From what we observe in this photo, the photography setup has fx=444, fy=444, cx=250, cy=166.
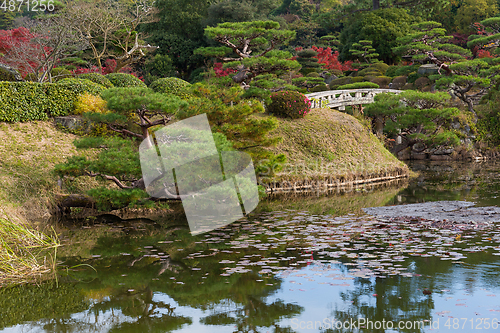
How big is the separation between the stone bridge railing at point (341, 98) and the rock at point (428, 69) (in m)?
6.14

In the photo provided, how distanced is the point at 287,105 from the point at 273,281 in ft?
45.2

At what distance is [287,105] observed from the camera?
18.9 m

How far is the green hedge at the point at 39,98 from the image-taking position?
13.7 meters

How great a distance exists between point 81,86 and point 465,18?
33902 millimetres

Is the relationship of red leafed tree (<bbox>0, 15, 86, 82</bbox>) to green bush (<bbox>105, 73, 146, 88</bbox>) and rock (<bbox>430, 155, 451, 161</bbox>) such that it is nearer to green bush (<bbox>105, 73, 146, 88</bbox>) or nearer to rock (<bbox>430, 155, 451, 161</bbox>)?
green bush (<bbox>105, 73, 146, 88</bbox>)

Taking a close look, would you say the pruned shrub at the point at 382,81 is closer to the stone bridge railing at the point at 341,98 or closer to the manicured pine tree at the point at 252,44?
the stone bridge railing at the point at 341,98

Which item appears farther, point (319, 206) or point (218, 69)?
point (218, 69)

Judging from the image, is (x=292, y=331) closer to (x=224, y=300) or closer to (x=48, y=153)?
(x=224, y=300)

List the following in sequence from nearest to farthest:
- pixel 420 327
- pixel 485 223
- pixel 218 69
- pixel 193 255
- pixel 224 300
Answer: pixel 420 327 < pixel 224 300 < pixel 193 255 < pixel 485 223 < pixel 218 69

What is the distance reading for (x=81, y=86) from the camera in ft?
49.9

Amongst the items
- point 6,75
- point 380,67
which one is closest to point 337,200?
point 6,75

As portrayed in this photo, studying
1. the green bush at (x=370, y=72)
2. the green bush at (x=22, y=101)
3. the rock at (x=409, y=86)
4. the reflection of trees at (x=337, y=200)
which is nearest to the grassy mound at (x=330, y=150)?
the reflection of trees at (x=337, y=200)

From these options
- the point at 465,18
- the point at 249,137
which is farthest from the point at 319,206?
the point at 465,18

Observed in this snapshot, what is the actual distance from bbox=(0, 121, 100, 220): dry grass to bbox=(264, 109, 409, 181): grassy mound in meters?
7.51
